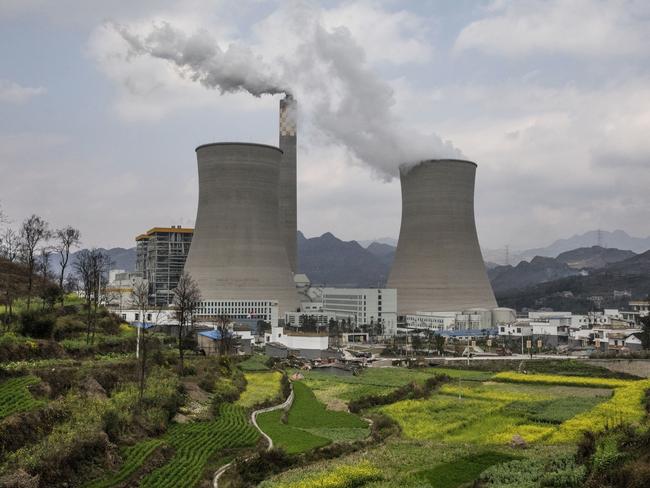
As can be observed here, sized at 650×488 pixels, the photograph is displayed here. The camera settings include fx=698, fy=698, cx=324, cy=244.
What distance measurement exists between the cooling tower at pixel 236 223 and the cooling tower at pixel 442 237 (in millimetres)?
7530

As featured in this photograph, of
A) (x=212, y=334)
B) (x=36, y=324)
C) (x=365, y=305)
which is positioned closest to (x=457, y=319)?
(x=365, y=305)

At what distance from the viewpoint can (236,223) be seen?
1426 inches

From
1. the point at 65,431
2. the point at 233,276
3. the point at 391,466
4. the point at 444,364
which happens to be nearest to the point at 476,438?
the point at 391,466

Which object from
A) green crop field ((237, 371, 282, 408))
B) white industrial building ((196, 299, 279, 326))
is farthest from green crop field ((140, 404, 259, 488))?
white industrial building ((196, 299, 279, 326))

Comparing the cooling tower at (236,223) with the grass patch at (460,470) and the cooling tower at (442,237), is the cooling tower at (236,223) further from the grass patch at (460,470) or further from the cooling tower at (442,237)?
the grass patch at (460,470)

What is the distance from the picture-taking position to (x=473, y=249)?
38969mm

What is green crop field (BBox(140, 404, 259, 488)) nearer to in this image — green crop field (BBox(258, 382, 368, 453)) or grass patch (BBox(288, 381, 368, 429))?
green crop field (BBox(258, 382, 368, 453))

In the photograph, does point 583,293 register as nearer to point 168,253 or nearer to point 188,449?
point 168,253

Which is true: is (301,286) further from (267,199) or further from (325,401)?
(325,401)

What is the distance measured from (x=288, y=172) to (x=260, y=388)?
3433 centimetres

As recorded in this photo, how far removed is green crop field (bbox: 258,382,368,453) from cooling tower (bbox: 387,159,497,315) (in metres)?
21.2

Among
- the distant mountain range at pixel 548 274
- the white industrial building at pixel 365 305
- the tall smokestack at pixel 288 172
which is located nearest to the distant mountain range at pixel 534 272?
the distant mountain range at pixel 548 274

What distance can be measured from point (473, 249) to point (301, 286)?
17.7 m

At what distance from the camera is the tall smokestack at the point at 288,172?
5197 centimetres
